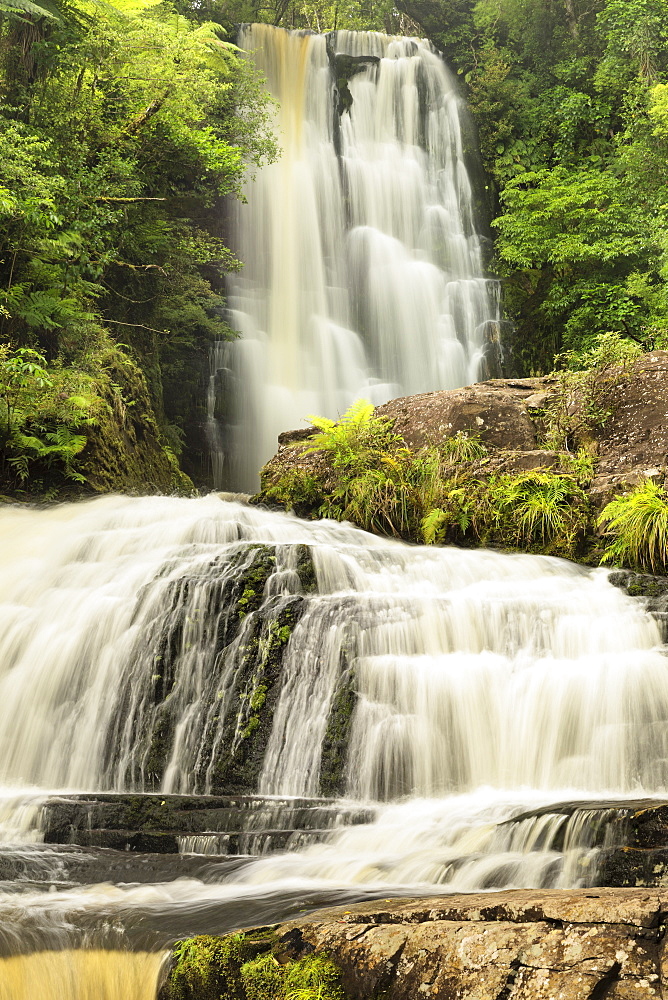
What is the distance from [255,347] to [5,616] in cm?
1086

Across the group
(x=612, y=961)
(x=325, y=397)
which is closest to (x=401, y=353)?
(x=325, y=397)

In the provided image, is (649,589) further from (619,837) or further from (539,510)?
(619,837)

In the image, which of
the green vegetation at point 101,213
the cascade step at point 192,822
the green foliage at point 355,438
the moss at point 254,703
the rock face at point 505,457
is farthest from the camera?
the green vegetation at point 101,213

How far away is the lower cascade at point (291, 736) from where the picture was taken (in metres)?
4.02

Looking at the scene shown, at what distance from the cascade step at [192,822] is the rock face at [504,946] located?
1577 mm

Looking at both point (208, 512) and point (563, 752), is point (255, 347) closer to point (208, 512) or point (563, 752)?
point (208, 512)

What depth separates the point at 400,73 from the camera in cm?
2286

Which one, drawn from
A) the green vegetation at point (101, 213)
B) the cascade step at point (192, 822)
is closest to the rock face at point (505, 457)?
the green vegetation at point (101, 213)

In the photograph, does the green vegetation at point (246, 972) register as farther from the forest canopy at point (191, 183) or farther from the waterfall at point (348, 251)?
the waterfall at point (348, 251)

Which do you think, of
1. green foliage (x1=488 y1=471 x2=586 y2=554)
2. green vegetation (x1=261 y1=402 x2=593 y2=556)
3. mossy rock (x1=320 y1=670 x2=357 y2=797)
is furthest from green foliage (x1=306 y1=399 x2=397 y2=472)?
mossy rock (x1=320 y1=670 x2=357 y2=797)

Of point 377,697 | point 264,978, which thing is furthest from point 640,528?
point 264,978

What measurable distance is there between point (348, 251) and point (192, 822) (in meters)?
16.8

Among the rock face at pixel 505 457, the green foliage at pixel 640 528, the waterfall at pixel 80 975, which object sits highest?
the rock face at pixel 505 457

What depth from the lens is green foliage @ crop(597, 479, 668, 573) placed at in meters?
7.91
